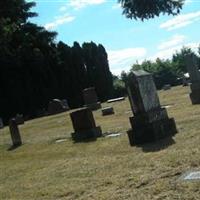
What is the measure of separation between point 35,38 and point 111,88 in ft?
29.5

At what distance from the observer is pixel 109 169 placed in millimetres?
10273

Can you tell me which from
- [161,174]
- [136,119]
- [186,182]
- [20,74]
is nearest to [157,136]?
[136,119]

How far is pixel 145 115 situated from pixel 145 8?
8.43 ft

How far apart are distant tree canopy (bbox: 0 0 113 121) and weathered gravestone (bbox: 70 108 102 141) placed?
83.3 ft

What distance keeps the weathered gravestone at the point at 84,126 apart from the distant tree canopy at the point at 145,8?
368 centimetres

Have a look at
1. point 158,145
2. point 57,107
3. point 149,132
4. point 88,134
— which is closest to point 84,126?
point 88,134

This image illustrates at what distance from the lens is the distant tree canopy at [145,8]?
43.6ft

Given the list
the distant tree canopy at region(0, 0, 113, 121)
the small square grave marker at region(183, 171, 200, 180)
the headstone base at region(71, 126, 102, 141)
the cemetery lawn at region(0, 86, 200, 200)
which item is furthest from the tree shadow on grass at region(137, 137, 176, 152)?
the distant tree canopy at region(0, 0, 113, 121)

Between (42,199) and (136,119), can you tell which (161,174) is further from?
(136,119)

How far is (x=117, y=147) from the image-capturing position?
42.9ft

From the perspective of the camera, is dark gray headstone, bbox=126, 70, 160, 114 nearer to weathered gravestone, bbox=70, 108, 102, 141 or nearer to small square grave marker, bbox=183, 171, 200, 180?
weathered gravestone, bbox=70, 108, 102, 141

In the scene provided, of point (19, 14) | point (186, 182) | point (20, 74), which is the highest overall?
point (19, 14)

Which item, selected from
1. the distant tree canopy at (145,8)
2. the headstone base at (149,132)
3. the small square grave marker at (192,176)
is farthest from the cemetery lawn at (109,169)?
the distant tree canopy at (145,8)

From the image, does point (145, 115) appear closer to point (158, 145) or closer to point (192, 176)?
point (158, 145)
